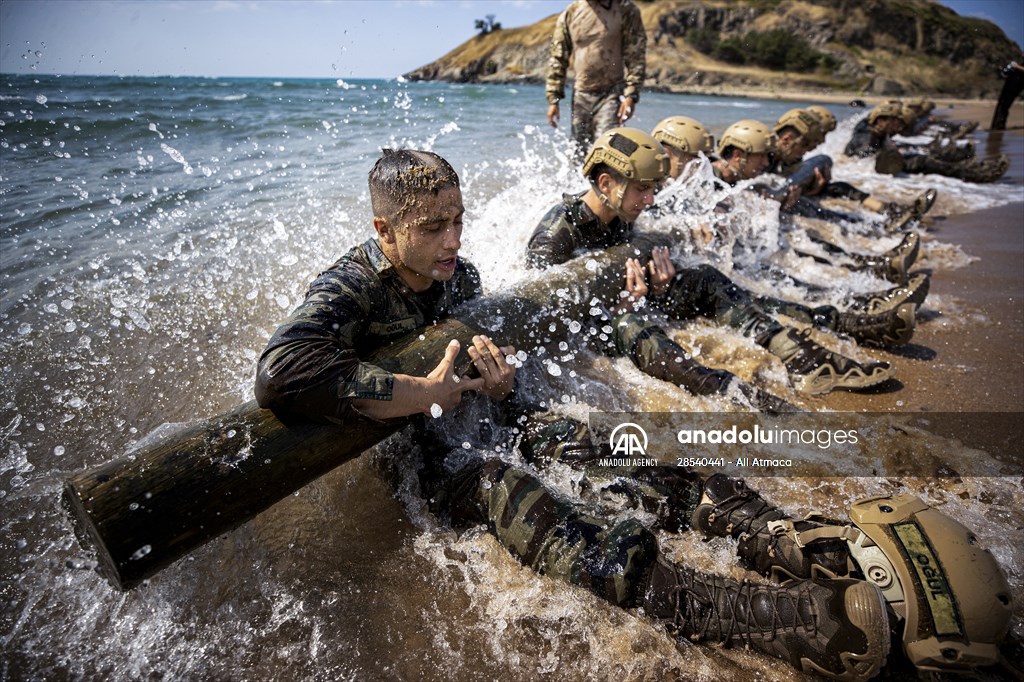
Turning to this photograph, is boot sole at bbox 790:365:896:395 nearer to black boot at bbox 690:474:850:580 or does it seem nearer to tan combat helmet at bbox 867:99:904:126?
black boot at bbox 690:474:850:580

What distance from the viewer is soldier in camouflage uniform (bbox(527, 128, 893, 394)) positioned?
3.75m

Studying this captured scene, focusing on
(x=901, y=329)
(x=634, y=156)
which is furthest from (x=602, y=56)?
(x=901, y=329)

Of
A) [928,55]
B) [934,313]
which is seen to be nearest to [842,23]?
[928,55]

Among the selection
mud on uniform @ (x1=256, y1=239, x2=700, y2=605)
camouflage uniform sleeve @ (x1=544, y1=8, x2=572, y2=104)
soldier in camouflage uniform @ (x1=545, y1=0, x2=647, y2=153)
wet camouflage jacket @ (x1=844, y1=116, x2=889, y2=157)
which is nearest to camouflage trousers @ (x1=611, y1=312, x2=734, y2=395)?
mud on uniform @ (x1=256, y1=239, x2=700, y2=605)

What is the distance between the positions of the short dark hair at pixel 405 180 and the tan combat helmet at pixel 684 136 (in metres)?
4.65

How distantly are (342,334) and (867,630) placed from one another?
7.76 feet

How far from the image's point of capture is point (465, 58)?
101 m

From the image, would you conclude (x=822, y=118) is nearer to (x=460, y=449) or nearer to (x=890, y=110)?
(x=890, y=110)

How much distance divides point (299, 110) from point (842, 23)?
78776 millimetres

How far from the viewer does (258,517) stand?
2.71 metres

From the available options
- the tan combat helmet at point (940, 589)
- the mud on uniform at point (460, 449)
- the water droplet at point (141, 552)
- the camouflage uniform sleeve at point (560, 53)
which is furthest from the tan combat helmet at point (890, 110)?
the water droplet at point (141, 552)

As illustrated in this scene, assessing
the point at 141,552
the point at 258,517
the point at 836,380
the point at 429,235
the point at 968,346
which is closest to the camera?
the point at 141,552

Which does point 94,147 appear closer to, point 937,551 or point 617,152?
point 617,152

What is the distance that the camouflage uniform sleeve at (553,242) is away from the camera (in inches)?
169
